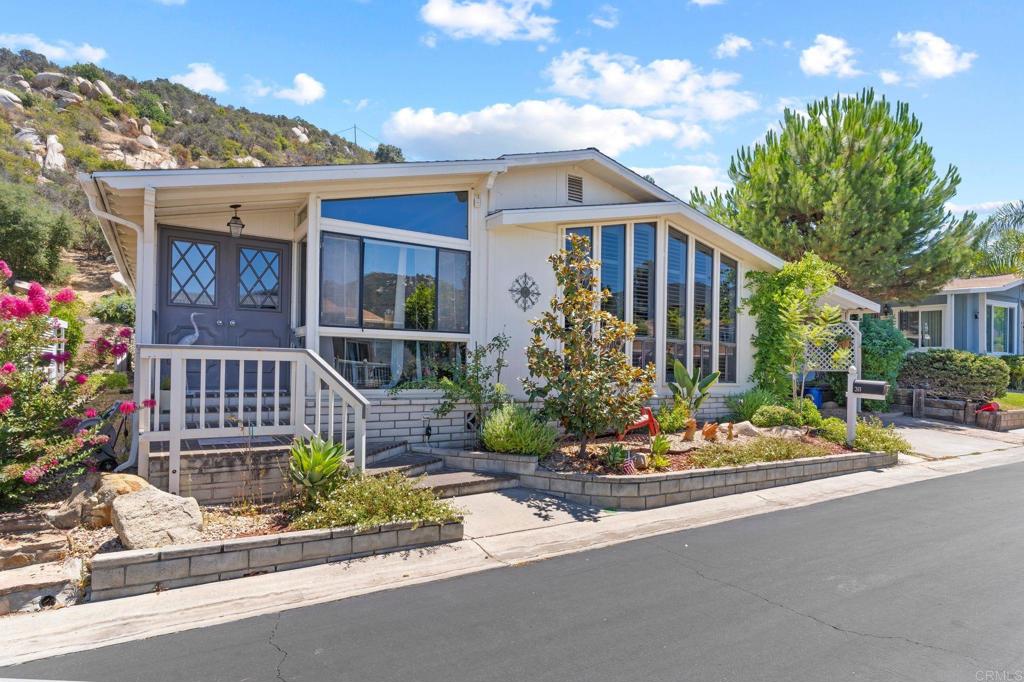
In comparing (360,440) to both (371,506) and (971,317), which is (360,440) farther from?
(971,317)

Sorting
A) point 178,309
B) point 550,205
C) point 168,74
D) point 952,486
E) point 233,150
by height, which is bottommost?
point 952,486

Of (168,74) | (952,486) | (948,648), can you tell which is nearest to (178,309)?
(948,648)

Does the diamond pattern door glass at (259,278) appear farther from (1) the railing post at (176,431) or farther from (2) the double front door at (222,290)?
(1) the railing post at (176,431)

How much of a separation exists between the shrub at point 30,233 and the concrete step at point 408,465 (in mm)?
22678

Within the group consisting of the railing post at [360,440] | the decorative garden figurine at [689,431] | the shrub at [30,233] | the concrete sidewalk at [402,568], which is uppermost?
the shrub at [30,233]

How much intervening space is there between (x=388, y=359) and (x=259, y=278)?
2374 millimetres

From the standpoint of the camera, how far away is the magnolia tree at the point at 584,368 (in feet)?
23.2

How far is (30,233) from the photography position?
22141 mm

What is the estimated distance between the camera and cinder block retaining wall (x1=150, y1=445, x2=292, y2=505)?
536 cm

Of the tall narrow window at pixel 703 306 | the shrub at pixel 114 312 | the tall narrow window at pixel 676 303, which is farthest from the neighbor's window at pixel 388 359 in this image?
the shrub at pixel 114 312

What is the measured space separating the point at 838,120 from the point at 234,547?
17834 millimetres

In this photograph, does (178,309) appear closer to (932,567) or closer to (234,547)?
(234,547)

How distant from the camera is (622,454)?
7188mm

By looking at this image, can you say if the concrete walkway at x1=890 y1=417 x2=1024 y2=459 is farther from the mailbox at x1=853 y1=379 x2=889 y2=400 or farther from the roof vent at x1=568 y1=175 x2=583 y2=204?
the roof vent at x1=568 y1=175 x2=583 y2=204
